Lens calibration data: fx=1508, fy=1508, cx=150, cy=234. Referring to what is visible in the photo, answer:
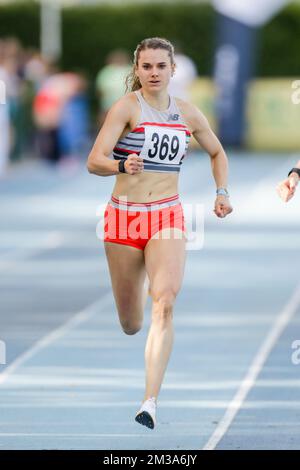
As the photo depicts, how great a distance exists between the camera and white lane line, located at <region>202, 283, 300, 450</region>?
8.10m

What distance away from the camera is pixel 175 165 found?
8.23 meters

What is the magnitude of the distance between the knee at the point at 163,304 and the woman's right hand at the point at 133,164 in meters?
0.68

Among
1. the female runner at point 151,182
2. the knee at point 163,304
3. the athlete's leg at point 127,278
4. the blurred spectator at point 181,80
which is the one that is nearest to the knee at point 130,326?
the athlete's leg at point 127,278

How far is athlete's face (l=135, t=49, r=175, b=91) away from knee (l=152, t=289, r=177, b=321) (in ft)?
3.62

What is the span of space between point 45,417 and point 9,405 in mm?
411

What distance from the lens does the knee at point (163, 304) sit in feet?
26.1

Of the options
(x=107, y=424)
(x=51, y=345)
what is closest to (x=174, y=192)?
(x=107, y=424)

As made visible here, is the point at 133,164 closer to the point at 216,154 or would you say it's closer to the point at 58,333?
the point at 216,154

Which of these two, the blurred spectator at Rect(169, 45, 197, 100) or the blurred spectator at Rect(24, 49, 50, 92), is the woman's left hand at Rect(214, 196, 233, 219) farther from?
the blurred spectator at Rect(24, 49, 50, 92)

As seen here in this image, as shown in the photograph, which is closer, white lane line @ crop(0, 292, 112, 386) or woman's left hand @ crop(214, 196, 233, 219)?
woman's left hand @ crop(214, 196, 233, 219)
